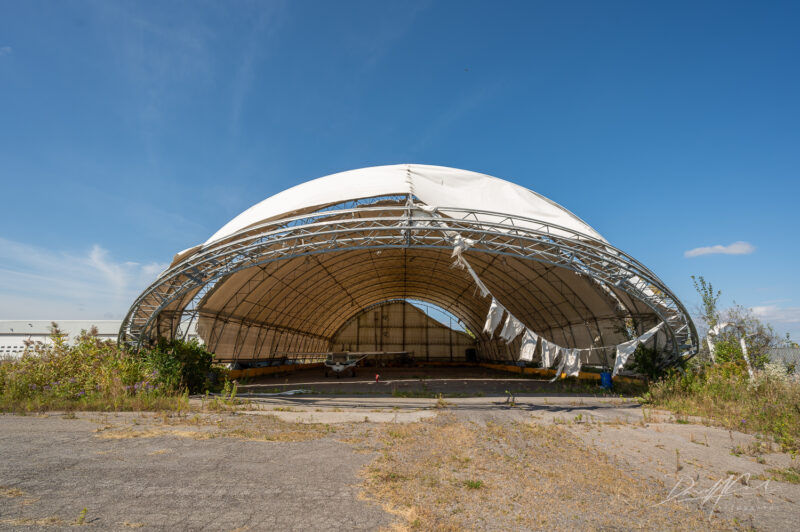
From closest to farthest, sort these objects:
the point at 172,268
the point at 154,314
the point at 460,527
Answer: the point at 460,527 < the point at 172,268 < the point at 154,314

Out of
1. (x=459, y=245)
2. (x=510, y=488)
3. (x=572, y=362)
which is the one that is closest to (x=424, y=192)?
(x=459, y=245)

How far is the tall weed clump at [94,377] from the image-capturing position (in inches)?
482

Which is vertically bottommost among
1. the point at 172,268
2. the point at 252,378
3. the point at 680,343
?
the point at 252,378

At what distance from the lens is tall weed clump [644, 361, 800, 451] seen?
9719mm

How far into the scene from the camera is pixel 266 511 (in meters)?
4.92

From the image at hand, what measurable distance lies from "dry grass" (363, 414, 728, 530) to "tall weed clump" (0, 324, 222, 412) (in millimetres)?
8821

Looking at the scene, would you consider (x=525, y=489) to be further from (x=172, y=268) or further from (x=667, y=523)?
(x=172, y=268)

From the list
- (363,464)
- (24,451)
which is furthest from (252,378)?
(363,464)

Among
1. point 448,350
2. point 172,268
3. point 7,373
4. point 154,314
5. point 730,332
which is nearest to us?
point 7,373

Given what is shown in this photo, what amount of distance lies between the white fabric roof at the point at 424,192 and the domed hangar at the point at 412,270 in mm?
66

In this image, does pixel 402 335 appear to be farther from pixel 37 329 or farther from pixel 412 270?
pixel 37 329

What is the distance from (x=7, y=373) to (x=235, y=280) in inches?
394
